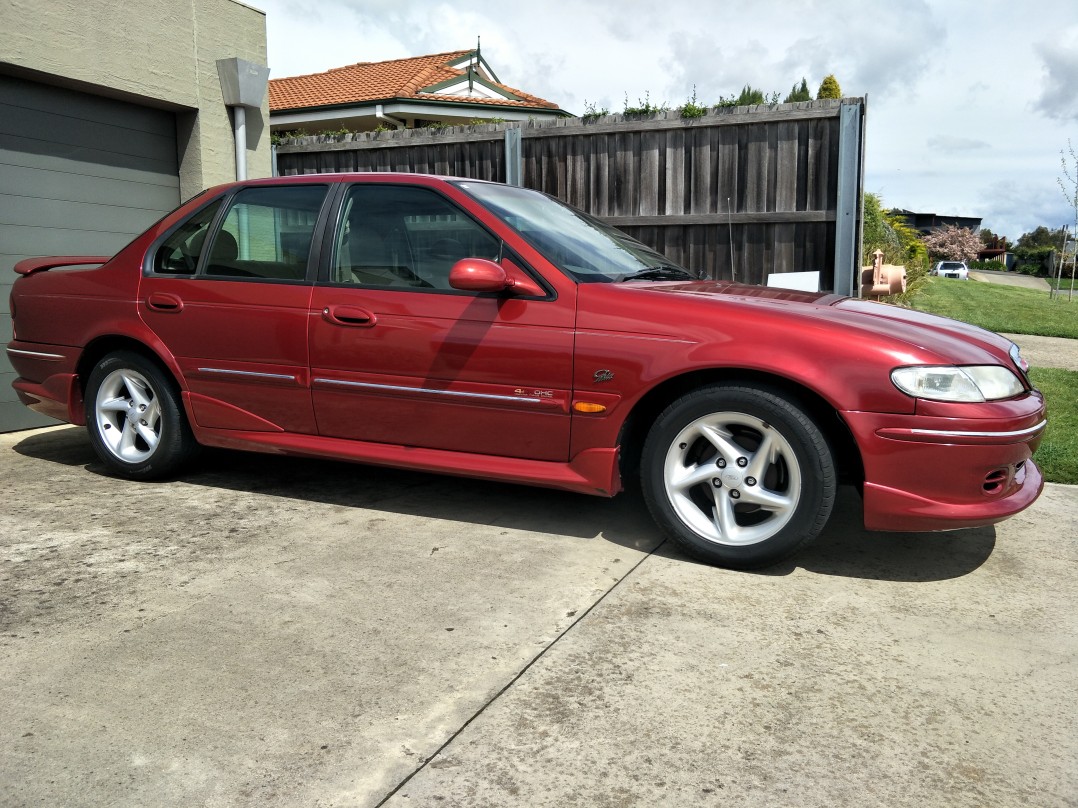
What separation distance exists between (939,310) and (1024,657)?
1521 cm

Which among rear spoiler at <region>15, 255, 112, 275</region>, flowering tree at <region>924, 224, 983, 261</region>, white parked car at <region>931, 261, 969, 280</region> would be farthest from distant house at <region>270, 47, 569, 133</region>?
Answer: flowering tree at <region>924, 224, 983, 261</region>

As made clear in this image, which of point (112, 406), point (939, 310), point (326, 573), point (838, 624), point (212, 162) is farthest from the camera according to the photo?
point (939, 310)

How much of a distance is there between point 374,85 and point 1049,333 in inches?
657

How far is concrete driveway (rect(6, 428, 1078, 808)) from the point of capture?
2289 millimetres

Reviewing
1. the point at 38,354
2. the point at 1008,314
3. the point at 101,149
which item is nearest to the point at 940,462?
the point at 38,354

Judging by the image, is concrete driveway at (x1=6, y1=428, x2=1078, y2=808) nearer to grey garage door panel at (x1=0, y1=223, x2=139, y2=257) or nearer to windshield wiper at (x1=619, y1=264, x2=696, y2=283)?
windshield wiper at (x1=619, y1=264, x2=696, y2=283)

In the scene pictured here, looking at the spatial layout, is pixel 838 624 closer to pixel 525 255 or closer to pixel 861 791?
pixel 861 791

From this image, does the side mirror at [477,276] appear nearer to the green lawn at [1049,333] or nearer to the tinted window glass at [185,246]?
the tinted window glass at [185,246]

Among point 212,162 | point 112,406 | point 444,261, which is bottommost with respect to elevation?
point 112,406

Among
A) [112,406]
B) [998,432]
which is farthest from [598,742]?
[112,406]

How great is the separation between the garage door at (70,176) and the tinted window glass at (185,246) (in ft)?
8.17

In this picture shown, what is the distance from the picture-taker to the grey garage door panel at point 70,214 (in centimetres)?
661

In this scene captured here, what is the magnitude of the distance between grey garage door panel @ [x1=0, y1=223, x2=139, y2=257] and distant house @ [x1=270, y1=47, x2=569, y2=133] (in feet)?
36.7

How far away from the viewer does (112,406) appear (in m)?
5.03
